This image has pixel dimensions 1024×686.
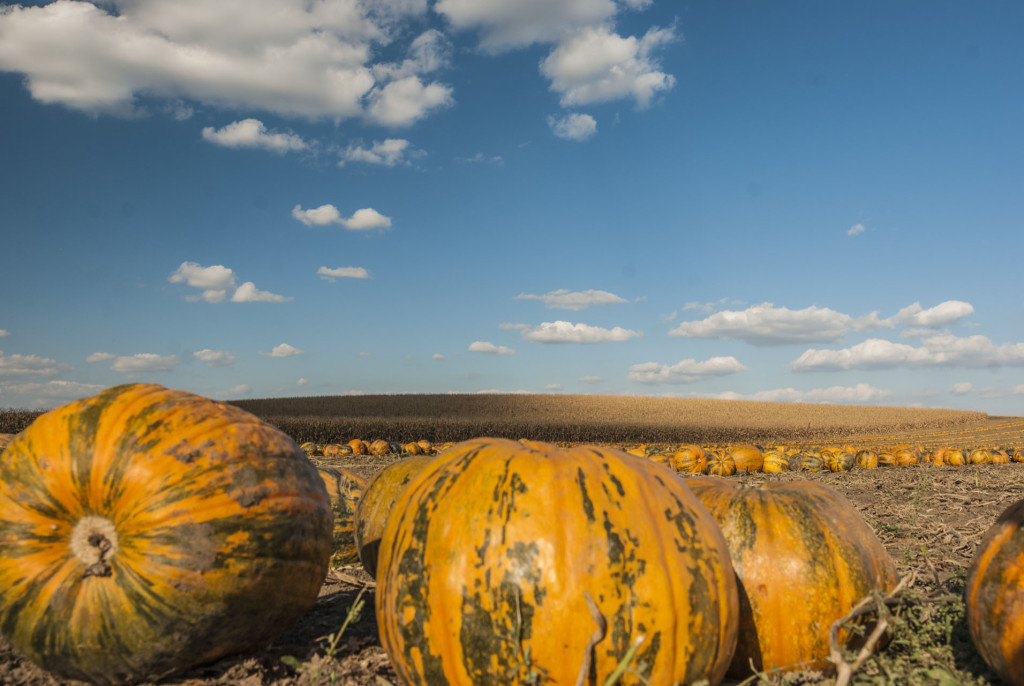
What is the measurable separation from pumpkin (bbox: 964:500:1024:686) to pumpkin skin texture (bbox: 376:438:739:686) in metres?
1.50

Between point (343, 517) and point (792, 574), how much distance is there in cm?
378

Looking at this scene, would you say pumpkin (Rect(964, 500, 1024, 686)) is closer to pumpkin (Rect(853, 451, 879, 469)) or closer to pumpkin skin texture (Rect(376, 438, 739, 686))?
pumpkin skin texture (Rect(376, 438, 739, 686))

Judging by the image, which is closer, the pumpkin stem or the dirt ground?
the pumpkin stem

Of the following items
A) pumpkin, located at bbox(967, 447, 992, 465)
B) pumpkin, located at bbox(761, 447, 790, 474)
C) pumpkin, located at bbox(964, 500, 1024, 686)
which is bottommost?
pumpkin, located at bbox(761, 447, 790, 474)

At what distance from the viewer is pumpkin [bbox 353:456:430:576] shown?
4.77 metres

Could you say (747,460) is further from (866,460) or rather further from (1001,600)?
(1001,600)

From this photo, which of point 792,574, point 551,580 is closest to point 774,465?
point 792,574

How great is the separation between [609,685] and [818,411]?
A: 5142cm

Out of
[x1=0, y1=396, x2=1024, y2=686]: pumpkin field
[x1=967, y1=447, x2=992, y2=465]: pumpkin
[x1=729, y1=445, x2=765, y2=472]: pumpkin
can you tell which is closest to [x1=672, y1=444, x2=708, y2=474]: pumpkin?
[x1=0, y1=396, x2=1024, y2=686]: pumpkin field

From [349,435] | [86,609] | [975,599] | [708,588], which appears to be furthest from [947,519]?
[349,435]

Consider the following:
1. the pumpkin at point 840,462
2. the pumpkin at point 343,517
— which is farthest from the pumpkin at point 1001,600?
the pumpkin at point 840,462

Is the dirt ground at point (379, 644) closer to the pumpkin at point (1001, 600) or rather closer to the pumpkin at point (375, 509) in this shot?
the pumpkin at point (1001, 600)

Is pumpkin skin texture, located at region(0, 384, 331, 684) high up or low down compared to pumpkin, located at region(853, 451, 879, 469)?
up

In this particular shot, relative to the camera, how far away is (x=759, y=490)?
374cm
